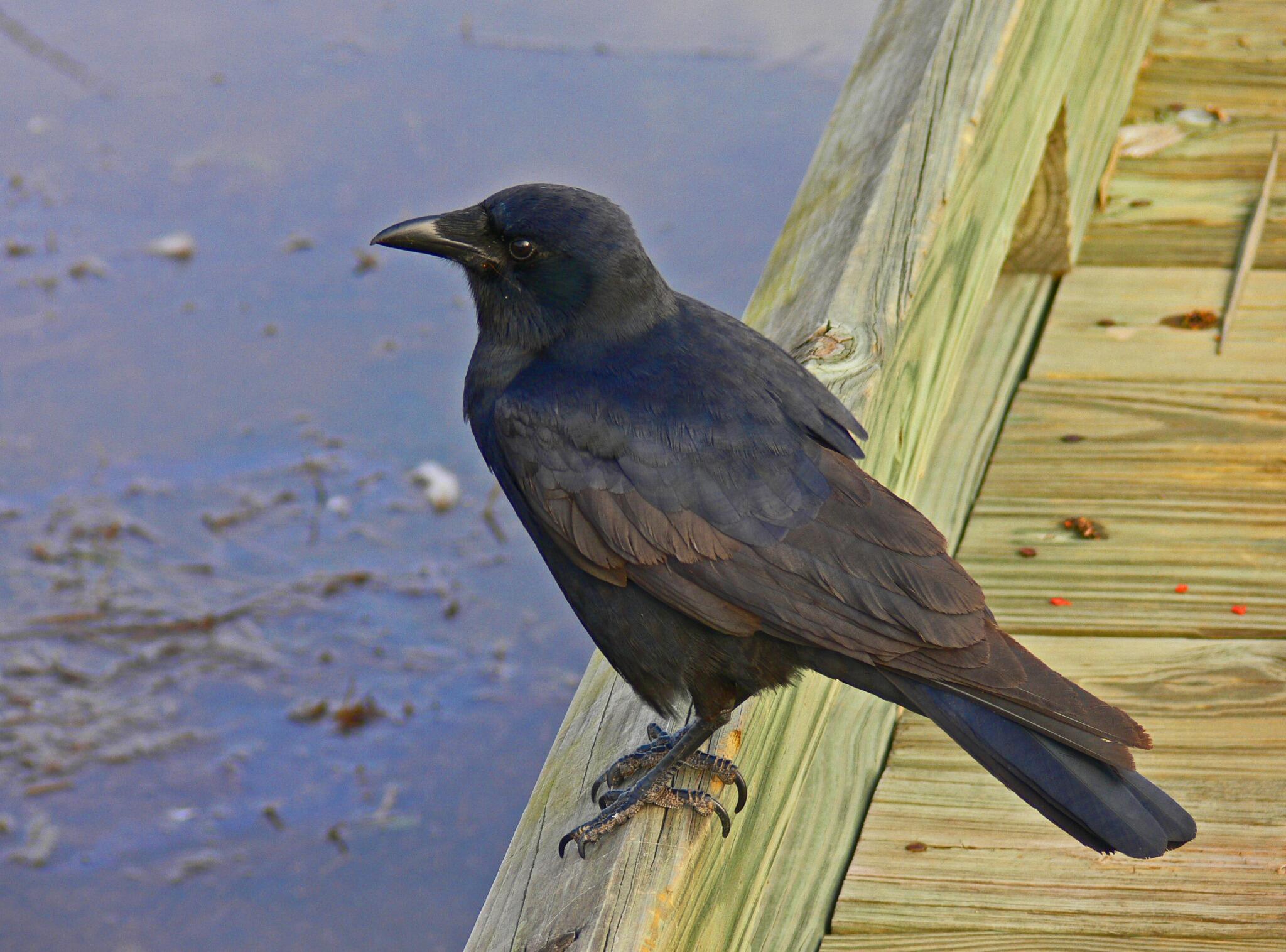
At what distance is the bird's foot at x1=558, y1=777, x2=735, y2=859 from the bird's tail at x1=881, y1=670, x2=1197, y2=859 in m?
0.32

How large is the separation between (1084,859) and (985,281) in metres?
1.14

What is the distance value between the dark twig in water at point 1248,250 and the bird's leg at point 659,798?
1.82m

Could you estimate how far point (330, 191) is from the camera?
299 inches

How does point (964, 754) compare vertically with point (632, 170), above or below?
above

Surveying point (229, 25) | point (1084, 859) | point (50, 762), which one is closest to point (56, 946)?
point (50, 762)

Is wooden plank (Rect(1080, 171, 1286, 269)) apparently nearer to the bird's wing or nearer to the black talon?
the bird's wing

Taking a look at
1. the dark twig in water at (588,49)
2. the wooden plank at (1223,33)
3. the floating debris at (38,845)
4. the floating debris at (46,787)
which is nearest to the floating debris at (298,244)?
the dark twig in water at (588,49)

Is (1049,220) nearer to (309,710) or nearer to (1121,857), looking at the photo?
(1121,857)

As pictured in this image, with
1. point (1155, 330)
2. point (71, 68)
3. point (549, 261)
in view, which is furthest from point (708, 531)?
point (71, 68)

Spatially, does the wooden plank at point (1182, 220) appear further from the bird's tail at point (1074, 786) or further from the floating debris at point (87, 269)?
the floating debris at point (87, 269)

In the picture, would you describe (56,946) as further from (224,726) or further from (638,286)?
(638,286)

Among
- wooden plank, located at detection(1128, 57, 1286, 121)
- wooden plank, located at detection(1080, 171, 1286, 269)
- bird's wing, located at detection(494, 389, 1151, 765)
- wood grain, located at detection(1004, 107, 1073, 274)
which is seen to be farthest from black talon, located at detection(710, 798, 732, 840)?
wooden plank, located at detection(1128, 57, 1286, 121)

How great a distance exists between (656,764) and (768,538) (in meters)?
0.42

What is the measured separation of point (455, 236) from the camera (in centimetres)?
240
